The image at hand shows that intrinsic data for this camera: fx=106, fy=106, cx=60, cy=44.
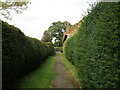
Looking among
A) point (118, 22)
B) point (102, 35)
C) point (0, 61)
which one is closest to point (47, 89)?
point (0, 61)

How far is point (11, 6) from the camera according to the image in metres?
13.7

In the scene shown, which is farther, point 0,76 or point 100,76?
point 0,76

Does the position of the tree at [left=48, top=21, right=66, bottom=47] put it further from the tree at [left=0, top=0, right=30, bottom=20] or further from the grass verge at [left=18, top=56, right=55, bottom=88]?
the grass verge at [left=18, top=56, right=55, bottom=88]

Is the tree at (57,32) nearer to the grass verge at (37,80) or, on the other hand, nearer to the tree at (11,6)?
the tree at (11,6)

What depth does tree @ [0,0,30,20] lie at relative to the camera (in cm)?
1312

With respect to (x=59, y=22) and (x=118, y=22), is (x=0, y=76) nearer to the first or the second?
(x=118, y=22)

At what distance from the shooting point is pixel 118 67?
2.66 m

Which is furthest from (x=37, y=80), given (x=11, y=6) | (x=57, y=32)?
(x=57, y=32)

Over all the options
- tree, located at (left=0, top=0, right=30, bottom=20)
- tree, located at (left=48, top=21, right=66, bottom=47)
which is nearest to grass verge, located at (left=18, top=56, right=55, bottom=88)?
tree, located at (left=0, top=0, right=30, bottom=20)

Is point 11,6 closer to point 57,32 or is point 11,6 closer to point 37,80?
point 37,80

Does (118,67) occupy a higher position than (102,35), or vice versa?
(102,35)

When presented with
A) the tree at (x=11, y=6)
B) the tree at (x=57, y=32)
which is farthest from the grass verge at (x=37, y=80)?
the tree at (x=57, y=32)

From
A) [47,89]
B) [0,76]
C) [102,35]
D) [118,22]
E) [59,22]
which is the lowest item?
[47,89]

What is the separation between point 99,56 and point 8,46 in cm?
370
